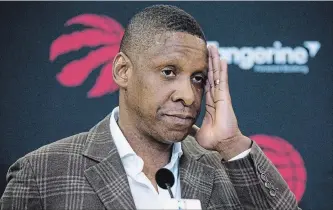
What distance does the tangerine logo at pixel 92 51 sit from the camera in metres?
4.33

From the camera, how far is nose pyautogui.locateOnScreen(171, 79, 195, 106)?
212cm

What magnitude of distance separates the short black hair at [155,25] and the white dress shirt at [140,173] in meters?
0.35

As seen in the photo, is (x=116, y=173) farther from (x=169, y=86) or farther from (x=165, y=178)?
(x=169, y=86)

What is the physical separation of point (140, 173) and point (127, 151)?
0.35 ft

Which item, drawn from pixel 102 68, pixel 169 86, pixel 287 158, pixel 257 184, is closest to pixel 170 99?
pixel 169 86

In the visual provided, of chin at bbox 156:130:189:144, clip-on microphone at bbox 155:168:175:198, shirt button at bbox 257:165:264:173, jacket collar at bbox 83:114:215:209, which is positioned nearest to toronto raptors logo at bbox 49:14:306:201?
jacket collar at bbox 83:114:215:209

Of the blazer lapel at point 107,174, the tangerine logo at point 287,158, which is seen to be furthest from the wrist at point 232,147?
the tangerine logo at point 287,158

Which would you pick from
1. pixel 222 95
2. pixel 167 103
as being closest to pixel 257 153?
pixel 222 95

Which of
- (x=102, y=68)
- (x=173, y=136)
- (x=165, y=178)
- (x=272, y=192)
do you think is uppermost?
(x=102, y=68)

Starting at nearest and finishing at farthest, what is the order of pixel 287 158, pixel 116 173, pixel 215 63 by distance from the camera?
pixel 116 173, pixel 215 63, pixel 287 158

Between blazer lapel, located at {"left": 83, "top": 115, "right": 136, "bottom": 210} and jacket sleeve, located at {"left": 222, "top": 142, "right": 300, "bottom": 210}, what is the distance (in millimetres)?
450

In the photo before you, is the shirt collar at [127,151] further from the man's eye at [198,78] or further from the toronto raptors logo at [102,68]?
the toronto raptors logo at [102,68]

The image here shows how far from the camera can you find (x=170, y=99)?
2.15 m

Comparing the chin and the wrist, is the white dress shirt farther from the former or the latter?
the chin
